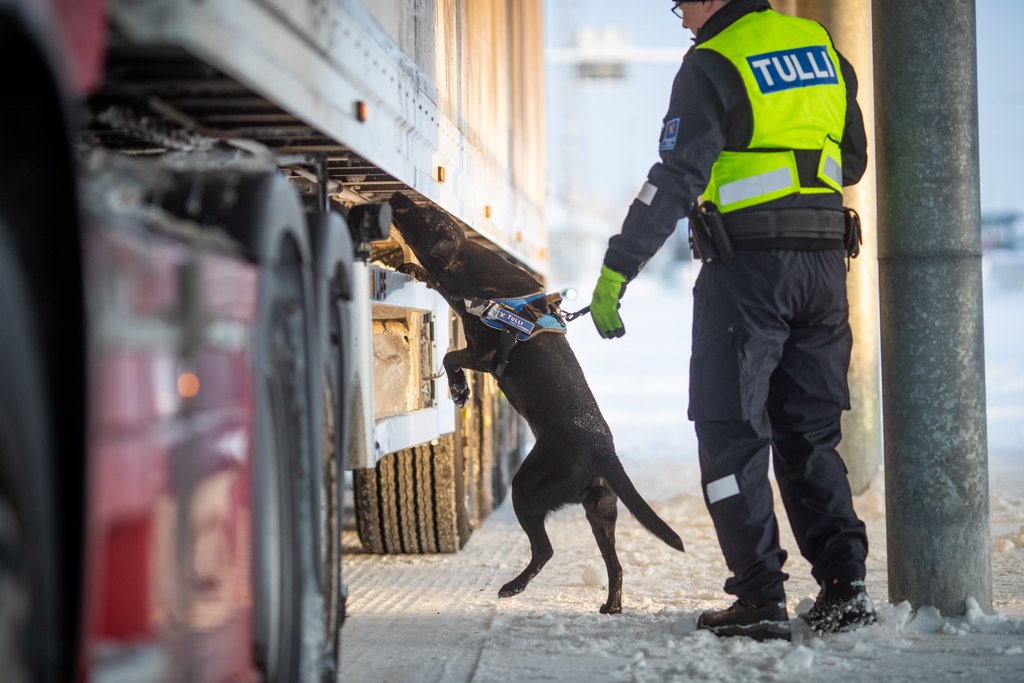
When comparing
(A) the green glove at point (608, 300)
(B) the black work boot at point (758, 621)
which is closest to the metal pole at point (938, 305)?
(B) the black work boot at point (758, 621)

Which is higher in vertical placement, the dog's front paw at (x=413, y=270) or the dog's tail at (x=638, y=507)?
the dog's front paw at (x=413, y=270)

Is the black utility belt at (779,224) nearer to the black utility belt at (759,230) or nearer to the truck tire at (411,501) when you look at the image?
the black utility belt at (759,230)

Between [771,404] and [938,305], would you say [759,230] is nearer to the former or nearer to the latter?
[771,404]

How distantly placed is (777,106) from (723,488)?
1.22 m

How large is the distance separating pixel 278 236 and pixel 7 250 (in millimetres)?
963

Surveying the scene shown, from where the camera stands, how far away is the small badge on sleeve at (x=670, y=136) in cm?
396

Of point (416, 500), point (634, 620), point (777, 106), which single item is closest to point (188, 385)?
point (777, 106)

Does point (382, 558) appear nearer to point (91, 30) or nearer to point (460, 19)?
point (460, 19)

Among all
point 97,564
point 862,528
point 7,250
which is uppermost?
point 7,250

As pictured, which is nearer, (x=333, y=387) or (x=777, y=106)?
(x=333, y=387)

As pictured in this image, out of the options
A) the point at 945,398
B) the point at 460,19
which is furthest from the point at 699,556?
the point at 460,19

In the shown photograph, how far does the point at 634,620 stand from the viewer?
4414 millimetres

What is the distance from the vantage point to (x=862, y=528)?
13.9ft

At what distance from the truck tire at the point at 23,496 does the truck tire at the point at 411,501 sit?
4.54 metres
